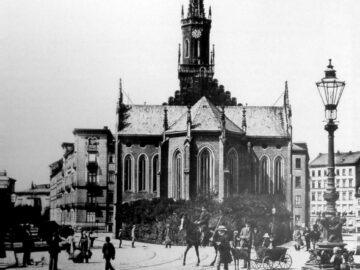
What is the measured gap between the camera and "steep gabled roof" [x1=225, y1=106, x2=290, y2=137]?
74.1 m

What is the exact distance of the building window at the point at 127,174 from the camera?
2822 inches

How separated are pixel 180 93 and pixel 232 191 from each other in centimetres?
1619

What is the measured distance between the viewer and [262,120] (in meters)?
75.3

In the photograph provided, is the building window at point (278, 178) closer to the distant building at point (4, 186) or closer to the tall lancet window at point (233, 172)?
the tall lancet window at point (233, 172)

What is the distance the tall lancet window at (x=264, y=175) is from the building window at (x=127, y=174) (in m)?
14.2

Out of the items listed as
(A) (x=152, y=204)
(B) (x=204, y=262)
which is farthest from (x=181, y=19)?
(B) (x=204, y=262)

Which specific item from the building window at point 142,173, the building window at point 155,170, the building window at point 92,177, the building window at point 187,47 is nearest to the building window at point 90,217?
the building window at point 92,177

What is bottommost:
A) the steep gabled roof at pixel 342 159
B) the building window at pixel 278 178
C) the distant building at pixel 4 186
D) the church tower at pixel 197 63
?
the distant building at pixel 4 186

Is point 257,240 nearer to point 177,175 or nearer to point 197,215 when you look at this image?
point 197,215

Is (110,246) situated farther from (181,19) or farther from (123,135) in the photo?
(181,19)

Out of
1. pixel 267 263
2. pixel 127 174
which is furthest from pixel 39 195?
pixel 267 263

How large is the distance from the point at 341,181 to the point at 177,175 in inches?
2781

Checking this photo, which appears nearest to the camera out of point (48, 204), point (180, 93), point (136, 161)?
point (136, 161)

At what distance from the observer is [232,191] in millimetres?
67750
